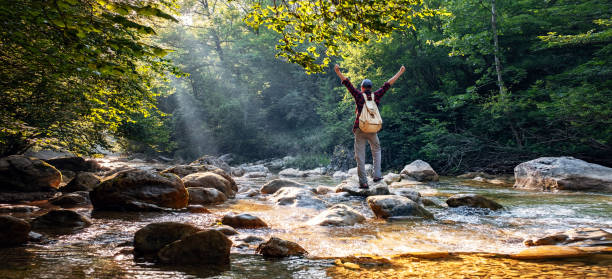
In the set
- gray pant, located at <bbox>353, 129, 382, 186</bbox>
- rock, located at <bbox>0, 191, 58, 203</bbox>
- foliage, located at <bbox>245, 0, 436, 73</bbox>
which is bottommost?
rock, located at <bbox>0, 191, 58, 203</bbox>

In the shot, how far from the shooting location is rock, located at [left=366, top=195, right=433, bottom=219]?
16.5 ft

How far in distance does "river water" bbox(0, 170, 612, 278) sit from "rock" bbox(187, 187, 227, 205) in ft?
4.42

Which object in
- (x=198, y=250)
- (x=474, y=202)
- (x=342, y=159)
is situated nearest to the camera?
(x=198, y=250)

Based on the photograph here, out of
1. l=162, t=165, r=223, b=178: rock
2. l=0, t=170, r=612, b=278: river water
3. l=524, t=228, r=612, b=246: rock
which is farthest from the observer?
l=162, t=165, r=223, b=178: rock

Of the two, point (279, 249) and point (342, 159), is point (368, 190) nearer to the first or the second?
point (279, 249)

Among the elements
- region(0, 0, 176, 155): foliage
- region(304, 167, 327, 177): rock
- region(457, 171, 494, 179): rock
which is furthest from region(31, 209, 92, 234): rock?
region(304, 167, 327, 177): rock

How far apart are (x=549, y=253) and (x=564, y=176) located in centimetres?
644

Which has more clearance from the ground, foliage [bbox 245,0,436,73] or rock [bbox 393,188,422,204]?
foliage [bbox 245,0,436,73]

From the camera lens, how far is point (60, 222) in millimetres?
3959

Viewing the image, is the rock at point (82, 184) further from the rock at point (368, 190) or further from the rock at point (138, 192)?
the rock at point (368, 190)

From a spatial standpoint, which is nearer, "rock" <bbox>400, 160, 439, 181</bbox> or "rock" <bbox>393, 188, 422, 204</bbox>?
"rock" <bbox>393, 188, 422, 204</bbox>

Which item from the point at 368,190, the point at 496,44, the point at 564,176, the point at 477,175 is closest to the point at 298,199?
the point at 368,190

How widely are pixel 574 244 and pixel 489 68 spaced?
13070 millimetres

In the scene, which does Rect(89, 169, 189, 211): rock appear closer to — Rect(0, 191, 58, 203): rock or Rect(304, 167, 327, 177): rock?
Rect(0, 191, 58, 203): rock
